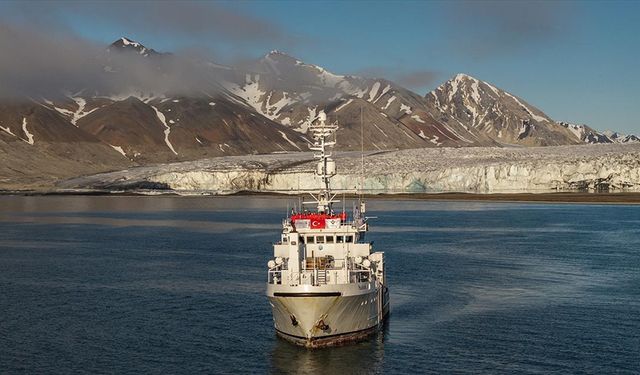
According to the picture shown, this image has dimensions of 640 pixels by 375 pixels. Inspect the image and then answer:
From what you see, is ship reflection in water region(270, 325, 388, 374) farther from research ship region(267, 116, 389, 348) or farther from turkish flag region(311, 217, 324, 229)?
turkish flag region(311, 217, 324, 229)

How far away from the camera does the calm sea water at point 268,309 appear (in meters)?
42.5

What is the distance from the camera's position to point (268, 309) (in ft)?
179

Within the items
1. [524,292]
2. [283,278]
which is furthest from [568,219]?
[283,278]

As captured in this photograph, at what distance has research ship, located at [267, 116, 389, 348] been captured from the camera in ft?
138

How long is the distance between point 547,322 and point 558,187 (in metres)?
149

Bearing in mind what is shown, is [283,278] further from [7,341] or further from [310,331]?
[7,341]

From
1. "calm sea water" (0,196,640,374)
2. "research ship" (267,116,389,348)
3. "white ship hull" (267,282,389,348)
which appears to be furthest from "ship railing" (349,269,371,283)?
"calm sea water" (0,196,640,374)

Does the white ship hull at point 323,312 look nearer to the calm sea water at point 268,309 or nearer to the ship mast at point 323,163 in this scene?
the calm sea water at point 268,309

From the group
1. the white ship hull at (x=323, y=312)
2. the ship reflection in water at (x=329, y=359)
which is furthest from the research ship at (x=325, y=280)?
the ship reflection in water at (x=329, y=359)

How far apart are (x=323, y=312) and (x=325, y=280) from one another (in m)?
1.93

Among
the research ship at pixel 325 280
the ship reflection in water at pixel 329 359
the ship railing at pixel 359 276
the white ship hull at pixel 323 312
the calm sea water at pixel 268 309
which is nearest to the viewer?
the ship reflection in water at pixel 329 359

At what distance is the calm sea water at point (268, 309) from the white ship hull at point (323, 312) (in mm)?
715

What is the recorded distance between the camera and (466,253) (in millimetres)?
86688

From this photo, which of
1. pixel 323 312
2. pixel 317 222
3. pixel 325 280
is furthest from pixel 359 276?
pixel 323 312
